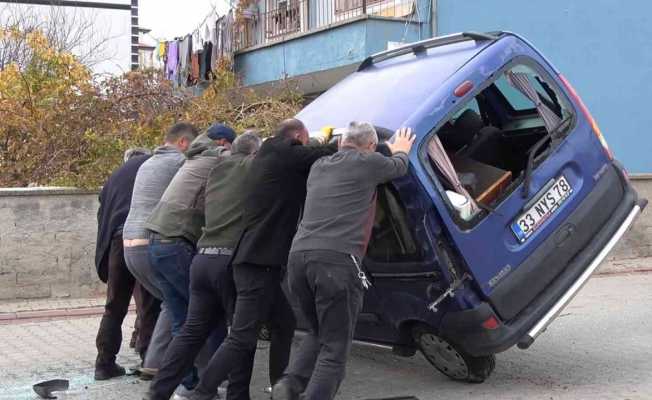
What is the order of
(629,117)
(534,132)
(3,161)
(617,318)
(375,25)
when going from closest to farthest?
(534,132), (617,318), (3,161), (375,25), (629,117)

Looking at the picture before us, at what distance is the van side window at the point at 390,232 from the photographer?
5387 millimetres

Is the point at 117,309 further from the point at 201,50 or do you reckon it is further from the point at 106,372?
the point at 201,50

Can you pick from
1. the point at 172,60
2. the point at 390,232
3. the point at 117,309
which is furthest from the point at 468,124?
the point at 172,60

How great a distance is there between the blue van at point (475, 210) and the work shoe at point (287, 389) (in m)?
0.89

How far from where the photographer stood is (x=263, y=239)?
5.28 meters

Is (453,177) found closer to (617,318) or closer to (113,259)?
(113,259)

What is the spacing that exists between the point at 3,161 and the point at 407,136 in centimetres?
857

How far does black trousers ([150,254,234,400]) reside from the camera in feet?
17.7

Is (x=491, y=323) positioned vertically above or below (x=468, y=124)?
below

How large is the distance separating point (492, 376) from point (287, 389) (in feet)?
6.12

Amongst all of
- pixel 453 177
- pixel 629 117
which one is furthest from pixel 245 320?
pixel 629 117

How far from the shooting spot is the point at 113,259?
265 inches

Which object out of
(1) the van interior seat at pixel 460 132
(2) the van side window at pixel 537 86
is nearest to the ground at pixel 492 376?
(1) the van interior seat at pixel 460 132

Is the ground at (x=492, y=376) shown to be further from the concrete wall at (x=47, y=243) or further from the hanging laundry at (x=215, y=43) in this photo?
the hanging laundry at (x=215, y=43)
